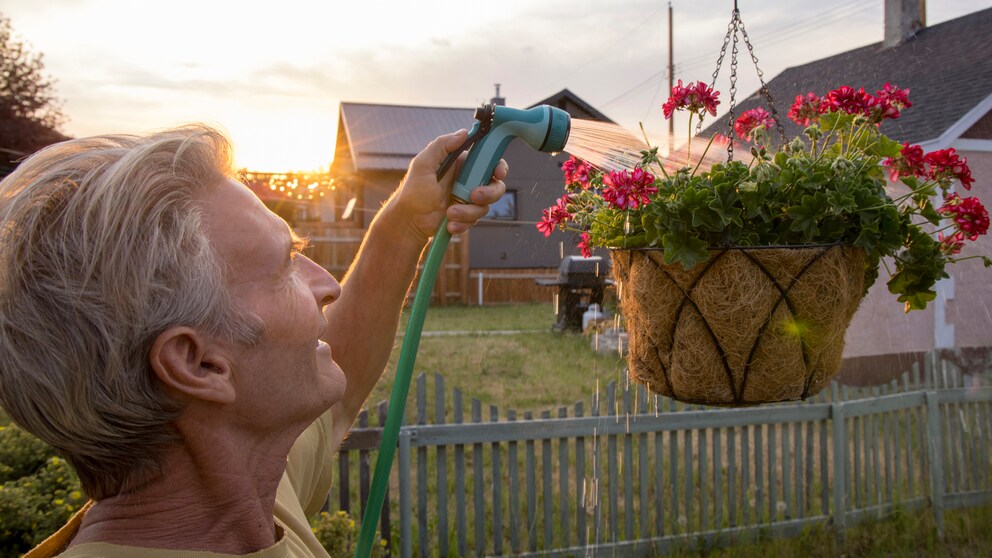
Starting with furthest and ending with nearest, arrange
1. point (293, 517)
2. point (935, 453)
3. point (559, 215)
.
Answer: point (935, 453) → point (559, 215) → point (293, 517)

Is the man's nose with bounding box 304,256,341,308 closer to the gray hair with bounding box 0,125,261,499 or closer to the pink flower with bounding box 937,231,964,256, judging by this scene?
the gray hair with bounding box 0,125,261,499

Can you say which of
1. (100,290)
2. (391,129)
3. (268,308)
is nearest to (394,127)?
(391,129)

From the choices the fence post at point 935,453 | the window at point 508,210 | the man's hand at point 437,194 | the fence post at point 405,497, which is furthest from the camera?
the window at point 508,210

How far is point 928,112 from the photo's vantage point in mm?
6648

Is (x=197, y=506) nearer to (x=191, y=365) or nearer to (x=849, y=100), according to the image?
(x=191, y=365)

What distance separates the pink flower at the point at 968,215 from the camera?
1.55m

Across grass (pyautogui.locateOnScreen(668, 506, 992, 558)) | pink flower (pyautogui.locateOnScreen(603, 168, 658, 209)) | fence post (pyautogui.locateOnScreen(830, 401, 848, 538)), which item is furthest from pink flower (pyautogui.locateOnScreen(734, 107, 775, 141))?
fence post (pyautogui.locateOnScreen(830, 401, 848, 538))

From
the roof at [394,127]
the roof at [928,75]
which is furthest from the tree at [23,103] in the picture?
the roof at [928,75]

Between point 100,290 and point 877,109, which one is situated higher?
point 877,109

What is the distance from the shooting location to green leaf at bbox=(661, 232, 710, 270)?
1416 millimetres

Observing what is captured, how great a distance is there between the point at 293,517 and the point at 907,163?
1.39 m

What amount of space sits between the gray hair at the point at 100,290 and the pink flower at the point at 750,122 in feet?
4.32

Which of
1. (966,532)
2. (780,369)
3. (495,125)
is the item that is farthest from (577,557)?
(495,125)

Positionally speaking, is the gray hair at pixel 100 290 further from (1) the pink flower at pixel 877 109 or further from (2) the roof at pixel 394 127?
(2) the roof at pixel 394 127
